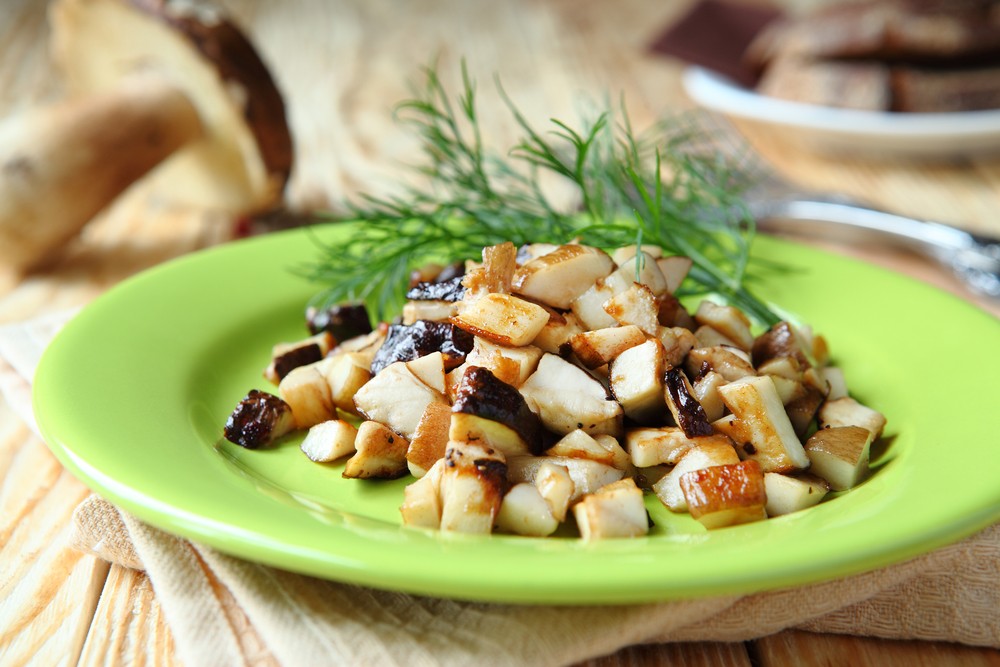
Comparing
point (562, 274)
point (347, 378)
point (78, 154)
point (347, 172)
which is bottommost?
point (347, 172)

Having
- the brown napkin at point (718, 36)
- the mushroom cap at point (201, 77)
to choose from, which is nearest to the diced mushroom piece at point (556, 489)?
the mushroom cap at point (201, 77)

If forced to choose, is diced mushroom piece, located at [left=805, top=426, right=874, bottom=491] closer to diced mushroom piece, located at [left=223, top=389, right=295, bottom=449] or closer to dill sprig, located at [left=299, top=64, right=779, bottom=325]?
dill sprig, located at [left=299, top=64, right=779, bottom=325]

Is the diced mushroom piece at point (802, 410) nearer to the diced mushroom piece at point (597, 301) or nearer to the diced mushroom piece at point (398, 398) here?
the diced mushroom piece at point (597, 301)

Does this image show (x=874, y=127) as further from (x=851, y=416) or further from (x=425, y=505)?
(x=425, y=505)

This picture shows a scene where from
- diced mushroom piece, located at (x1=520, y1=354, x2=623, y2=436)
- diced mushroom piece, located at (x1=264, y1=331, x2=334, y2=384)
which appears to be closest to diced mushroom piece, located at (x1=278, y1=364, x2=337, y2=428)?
diced mushroom piece, located at (x1=264, y1=331, x2=334, y2=384)

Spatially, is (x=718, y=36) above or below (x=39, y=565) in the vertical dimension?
above

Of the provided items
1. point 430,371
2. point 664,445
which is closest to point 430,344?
point 430,371

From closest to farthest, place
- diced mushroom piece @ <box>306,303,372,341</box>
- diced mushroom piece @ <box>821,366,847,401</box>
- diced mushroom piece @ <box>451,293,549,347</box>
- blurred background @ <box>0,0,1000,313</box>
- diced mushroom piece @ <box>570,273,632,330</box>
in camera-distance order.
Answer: diced mushroom piece @ <box>451,293,549,347</box> < diced mushroom piece @ <box>570,273,632,330</box> < diced mushroom piece @ <box>821,366,847,401</box> < diced mushroom piece @ <box>306,303,372,341</box> < blurred background @ <box>0,0,1000,313</box>
